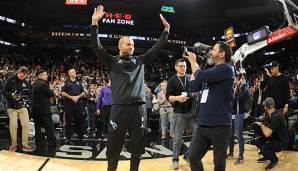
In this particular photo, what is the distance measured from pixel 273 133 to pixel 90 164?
10.7 ft

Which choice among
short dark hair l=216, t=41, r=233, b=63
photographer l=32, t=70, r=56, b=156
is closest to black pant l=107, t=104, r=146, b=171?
short dark hair l=216, t=41, r=233, b=63

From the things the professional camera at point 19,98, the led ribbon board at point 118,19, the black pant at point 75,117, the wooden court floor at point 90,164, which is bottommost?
the wooden court floor at point 90,164

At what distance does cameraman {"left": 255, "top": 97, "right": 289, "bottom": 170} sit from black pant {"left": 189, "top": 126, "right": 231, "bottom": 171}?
2.69m

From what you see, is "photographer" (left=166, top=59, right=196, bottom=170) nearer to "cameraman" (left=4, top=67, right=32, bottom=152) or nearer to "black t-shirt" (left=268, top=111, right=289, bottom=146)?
"black t-shirt" (left=268, top=111, right=289, bottom=146)

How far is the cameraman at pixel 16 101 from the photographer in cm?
655

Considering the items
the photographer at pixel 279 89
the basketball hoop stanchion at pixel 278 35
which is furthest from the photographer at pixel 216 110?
the basketball hoop stanchion at pixel 278 35

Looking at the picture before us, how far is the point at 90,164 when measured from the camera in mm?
5539

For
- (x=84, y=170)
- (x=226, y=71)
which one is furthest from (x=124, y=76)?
(x=84, y=170)

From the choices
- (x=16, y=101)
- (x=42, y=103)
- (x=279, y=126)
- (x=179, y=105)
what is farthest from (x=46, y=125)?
(x=279, y=126)

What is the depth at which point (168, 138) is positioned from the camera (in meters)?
8.66

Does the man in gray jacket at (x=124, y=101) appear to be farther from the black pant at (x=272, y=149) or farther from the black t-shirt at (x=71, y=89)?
the black t-shirt at (x=71, y=89)

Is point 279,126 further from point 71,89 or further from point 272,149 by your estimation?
point 71,89

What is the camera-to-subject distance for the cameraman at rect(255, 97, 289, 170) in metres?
5.51

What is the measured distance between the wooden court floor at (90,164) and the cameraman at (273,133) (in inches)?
10.2
